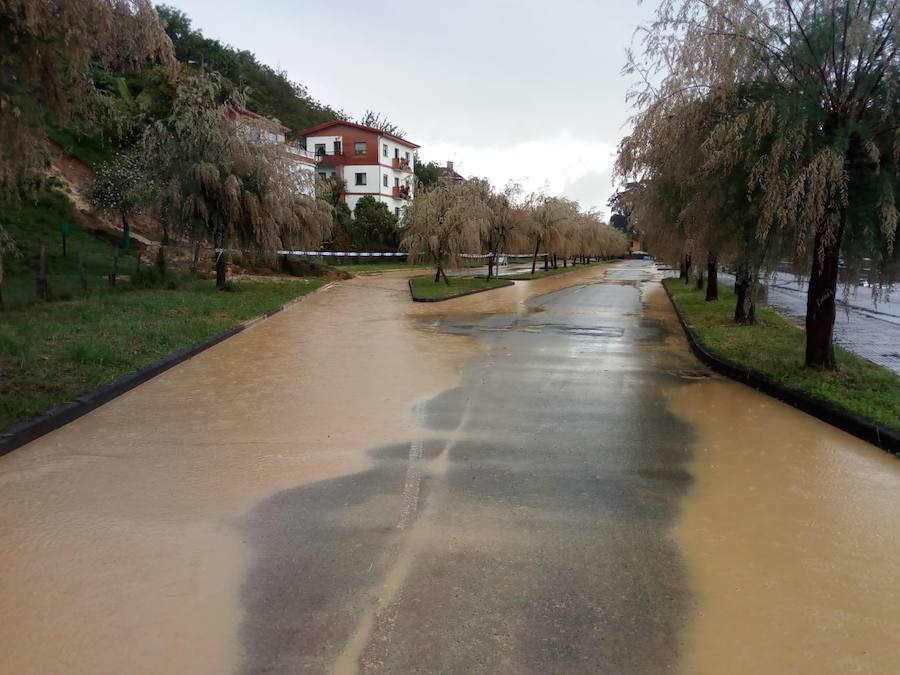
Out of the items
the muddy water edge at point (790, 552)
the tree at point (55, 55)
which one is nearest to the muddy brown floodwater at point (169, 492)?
the muddy water edge at point (790, 552)

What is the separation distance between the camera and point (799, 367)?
384 inches

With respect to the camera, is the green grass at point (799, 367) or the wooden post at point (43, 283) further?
the wooden post at point (43, 283)

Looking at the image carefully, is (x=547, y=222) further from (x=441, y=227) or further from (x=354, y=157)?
(x=354, y=157)

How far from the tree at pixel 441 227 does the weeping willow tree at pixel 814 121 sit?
2063 cm

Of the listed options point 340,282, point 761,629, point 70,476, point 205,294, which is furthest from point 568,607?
point 340,282

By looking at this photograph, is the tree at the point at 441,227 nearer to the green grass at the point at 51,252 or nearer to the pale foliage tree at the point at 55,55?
the green grass at the point at 51,252

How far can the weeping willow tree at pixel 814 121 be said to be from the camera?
8125 mm

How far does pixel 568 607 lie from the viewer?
3.49 meters

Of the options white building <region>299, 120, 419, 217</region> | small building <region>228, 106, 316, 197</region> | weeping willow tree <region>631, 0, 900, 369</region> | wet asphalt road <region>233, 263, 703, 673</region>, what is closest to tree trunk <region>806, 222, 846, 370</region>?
weeping willow tree <region>631, 0, 900, 369</region>

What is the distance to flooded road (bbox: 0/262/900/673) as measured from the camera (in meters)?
3.17

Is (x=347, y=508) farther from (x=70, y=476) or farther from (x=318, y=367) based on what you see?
(x=318, y=367)

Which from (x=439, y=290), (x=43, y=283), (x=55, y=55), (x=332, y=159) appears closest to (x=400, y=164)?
(x=332, y=159)

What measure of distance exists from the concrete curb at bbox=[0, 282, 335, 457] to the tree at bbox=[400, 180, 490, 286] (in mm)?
19009

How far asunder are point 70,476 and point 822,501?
5921mm
